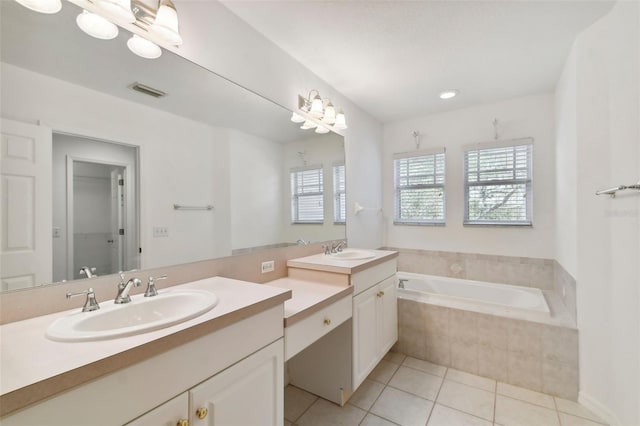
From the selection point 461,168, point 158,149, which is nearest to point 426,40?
point 461,168

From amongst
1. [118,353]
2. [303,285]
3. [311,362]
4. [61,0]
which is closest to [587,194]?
[303,285]

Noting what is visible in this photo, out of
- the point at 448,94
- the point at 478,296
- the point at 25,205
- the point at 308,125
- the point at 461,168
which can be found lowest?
the point at 478,296

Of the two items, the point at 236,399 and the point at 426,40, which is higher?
the point at 426,40

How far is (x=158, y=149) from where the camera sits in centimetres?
128

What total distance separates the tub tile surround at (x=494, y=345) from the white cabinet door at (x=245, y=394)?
1631 millimetres

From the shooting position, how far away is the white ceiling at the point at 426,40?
155 centimetres

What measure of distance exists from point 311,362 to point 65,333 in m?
1.51

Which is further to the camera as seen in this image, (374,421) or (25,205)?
(374,421)

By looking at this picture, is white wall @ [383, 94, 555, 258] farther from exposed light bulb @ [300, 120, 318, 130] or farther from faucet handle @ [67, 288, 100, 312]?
faucet handle @ [67, 288, 100, 312]

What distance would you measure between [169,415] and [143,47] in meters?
1.40

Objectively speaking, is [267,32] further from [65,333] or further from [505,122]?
[505,122]

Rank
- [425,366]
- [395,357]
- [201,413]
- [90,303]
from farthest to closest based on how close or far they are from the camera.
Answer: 1. [395,357]
2. [425,366]
3. [90,303]
4. [201,413]

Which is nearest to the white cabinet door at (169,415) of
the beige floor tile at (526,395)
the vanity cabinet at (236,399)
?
the vanity cabinet at (236,399)

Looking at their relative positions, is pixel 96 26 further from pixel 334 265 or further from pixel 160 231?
pixel 334 265
